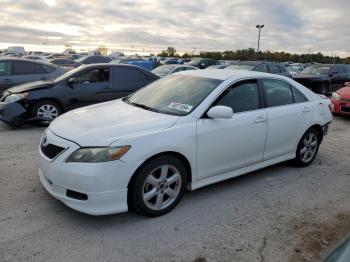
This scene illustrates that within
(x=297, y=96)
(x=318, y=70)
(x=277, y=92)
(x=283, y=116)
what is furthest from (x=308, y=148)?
(x=318, y=70)

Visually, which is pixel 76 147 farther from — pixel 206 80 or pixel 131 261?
pixel 206 80

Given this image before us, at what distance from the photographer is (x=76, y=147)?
3322 millimetres

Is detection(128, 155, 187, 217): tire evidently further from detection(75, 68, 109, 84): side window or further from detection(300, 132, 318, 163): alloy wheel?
detection(75, 68, 109, 84): side window

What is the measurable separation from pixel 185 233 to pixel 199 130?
110cm

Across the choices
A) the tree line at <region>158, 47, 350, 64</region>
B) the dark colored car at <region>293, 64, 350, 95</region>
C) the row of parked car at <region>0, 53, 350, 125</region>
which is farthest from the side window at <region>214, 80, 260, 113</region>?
the tree line at <region>158, 47, 350, 64</region>

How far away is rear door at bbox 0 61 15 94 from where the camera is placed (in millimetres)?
8982

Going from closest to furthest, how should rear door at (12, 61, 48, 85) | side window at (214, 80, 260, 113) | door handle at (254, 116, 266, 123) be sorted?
side window at (214, 80, 260, 113)
door handle at (254, 116, 266, 123)
rear door at (12, 61, 48, 85)

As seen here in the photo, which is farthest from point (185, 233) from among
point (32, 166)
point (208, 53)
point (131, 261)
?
point (208, 53)

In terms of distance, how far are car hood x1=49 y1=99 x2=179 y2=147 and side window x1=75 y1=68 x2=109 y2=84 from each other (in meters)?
3.74

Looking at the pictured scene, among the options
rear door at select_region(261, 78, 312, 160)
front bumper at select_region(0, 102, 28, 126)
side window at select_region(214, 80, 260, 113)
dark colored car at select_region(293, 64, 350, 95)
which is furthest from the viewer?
dark colored car at select_region(293, 64, 350, 95)

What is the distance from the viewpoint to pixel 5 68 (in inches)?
358

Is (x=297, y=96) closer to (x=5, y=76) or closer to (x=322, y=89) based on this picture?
(x=5, y=76)

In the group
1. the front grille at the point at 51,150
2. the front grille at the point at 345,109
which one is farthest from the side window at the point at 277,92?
the front grille at the point at 345,109

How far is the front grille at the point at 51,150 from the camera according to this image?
11.3ft
